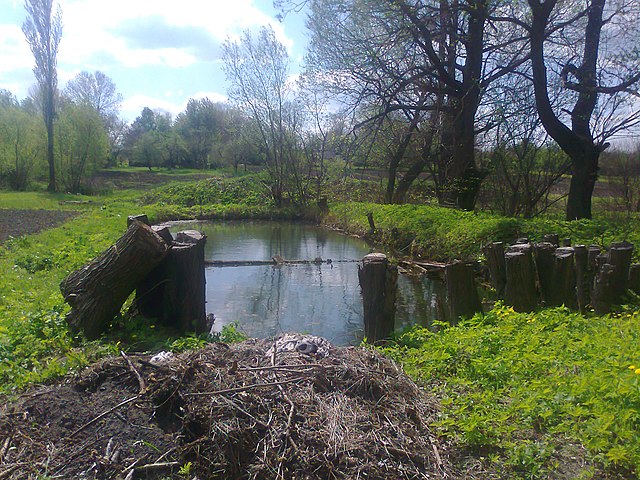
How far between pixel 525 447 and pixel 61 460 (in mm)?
2844

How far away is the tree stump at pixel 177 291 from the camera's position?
6.64 m

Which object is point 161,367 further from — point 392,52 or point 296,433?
point 392,52

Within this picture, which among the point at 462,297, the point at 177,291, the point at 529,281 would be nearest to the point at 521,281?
the point at 529,281

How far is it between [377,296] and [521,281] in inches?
79.7

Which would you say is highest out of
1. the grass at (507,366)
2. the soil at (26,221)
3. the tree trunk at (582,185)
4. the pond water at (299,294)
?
the tree trunk at (582,185)

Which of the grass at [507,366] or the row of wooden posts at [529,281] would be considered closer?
the grass at [507,366]

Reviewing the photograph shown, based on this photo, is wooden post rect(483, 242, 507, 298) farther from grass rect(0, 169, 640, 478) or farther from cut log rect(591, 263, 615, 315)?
grass rect(0, 169, 640, 478)

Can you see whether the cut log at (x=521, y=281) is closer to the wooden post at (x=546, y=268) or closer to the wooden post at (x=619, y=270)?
the wooden post at (x=546, y=268)

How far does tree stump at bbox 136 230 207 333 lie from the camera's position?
21.8 ft

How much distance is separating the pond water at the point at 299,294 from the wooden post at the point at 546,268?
2.48 m

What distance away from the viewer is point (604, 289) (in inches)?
274

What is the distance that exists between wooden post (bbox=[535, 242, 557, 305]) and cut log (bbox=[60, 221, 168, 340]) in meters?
5.14

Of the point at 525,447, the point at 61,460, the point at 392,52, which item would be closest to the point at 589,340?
the point at 525,447

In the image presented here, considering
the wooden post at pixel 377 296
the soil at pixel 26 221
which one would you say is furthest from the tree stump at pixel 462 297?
the soil at pixel 26 221
